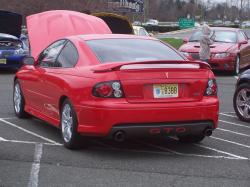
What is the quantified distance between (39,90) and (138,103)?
204cm

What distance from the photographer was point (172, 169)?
6.30 metres

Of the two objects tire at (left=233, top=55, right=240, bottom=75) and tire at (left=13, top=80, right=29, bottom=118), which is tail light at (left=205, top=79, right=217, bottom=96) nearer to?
tire at (left=13, top=80, right=29, bottom=118)

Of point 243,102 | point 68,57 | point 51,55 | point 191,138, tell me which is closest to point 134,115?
point 191,138

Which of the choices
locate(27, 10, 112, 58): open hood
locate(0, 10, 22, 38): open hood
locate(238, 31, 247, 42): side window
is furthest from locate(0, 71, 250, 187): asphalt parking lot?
locate(238, 31, 247, 42): side window

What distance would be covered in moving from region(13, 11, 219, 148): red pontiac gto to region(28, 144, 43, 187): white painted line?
36 centimetres

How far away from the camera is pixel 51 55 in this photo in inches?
324

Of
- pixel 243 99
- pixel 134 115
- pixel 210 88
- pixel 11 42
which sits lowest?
pixel 11 42

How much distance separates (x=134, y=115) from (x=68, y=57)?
1525 millimetres

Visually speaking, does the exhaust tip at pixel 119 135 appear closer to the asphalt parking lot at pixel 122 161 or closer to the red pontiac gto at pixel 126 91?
the red pontiac gto at pixel 126 91

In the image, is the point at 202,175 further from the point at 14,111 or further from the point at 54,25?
the point at 54,25

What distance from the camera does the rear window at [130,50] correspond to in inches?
286

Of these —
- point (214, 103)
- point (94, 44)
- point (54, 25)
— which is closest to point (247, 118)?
point (214, 103)

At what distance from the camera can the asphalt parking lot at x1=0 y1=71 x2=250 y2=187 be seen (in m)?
5.82

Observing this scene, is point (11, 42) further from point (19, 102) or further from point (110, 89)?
point (110, 89)
